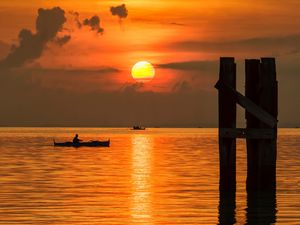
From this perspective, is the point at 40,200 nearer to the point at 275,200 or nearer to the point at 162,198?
the point at 162,198

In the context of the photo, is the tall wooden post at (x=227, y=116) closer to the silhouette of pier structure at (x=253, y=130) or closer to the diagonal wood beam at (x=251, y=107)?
the silhouette of pier structure at (x=253, y=130)

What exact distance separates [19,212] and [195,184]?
13.3m

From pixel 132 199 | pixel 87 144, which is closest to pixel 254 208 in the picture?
pixel 132 199

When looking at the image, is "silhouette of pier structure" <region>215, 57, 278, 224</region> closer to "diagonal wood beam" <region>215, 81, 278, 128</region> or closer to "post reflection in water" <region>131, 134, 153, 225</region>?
"diagonal wood beam" <region>215, 81, 278, 128</region>

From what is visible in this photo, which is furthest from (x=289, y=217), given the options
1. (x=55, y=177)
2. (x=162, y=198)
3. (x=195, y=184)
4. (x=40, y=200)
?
(x=55, y=177)

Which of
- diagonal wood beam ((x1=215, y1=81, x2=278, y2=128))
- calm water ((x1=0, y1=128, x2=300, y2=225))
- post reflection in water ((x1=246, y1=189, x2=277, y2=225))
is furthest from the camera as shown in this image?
diagonal wood beam ((x1=215, y1=81, x2=278, y2=128))

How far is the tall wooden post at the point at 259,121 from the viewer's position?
27.2 meters

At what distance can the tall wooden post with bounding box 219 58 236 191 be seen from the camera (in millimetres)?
26844

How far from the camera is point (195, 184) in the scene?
3784cm

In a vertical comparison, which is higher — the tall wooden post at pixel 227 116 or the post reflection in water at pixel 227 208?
the tall wooden post at pixel 227 116

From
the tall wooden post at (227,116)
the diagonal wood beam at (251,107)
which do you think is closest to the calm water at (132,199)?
the tall wooden post at (227,116)

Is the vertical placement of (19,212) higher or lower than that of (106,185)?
lower

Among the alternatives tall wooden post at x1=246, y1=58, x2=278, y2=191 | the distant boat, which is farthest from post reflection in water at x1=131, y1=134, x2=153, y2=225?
the distant boat

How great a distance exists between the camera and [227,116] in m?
26.9
